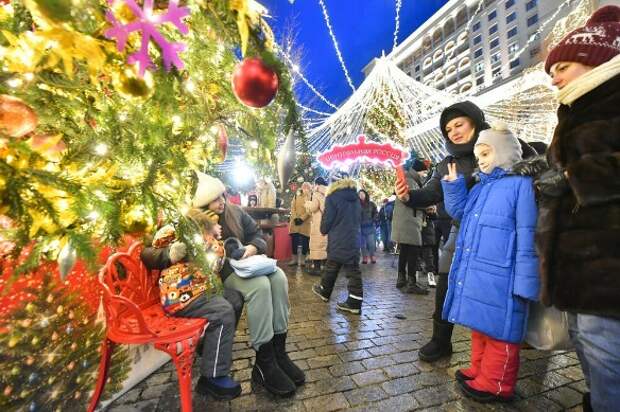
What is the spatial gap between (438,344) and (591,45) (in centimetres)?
244

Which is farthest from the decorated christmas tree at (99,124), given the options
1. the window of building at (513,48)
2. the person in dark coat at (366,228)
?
the window of building at (513,48)

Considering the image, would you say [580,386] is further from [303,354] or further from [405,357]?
[303,354]

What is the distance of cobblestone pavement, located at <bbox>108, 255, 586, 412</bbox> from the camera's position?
209cm

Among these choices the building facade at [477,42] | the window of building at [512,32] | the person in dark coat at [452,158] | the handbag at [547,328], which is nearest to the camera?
the handbag at [547,328]

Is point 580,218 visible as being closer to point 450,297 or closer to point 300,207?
point 450,297

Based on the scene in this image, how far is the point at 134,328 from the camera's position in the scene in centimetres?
183

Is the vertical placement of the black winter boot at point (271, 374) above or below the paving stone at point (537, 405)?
above

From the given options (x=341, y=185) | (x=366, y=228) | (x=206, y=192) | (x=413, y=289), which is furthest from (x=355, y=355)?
(x=366, y=228)

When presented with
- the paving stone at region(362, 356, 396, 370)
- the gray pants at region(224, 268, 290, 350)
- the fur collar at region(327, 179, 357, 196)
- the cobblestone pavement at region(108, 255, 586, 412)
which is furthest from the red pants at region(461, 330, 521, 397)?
the fur collar at region(327, 179, 357, 196)

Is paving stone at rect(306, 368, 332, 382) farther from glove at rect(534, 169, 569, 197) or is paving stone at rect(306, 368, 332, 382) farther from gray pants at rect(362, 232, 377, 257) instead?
gray pants at rect(362, 232, 377, 257)

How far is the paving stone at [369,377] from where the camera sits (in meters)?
2.37

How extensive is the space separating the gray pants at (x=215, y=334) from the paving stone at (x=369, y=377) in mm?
1033

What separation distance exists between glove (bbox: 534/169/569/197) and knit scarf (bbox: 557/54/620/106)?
376 mm

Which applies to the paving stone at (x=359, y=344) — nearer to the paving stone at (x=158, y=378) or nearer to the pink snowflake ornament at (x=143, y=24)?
the paving stone at (x=158, y=378)
